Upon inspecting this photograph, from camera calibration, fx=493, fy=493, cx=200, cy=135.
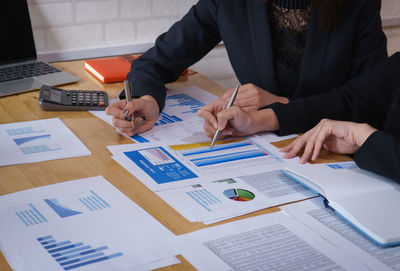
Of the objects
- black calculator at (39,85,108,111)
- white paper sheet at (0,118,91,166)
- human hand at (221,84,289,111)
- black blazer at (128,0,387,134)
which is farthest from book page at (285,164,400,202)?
black calculator at (39,85,108,111)

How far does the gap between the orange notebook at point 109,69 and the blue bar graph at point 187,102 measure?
0.68 feet

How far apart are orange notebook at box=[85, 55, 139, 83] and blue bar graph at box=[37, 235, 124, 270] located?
920 mm

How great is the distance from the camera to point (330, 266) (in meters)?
0.78

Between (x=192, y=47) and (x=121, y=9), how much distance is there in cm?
54

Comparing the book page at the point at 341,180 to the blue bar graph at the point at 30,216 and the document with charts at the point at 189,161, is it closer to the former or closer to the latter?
the document with charts at the point at 189,161

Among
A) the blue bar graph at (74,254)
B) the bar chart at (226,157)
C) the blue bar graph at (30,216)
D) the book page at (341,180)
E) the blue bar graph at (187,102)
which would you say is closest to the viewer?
the blue bar graph at (74,254)

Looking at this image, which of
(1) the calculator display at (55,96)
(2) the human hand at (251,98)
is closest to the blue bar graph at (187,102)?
(2) the human hand at (251,98)

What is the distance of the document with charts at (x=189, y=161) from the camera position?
1038 mm

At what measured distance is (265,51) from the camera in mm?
1523

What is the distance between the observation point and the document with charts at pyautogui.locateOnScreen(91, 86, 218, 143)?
4.11ft

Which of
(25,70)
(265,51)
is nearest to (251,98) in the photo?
(265,51)

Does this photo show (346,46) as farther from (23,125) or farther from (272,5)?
(23,125)

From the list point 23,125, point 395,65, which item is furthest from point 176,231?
point 395,65

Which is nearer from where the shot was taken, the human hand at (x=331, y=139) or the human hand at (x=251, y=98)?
the human hand at (x=331, y=139)
